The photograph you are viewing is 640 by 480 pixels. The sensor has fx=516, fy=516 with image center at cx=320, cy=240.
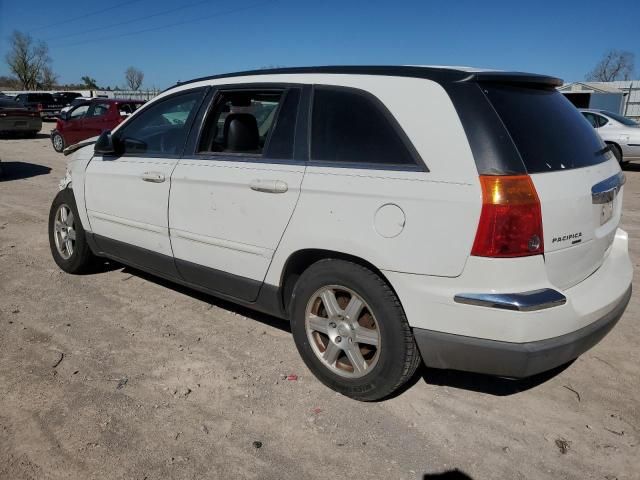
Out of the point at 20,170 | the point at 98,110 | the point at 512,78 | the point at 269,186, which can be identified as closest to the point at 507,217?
the point at 512,78

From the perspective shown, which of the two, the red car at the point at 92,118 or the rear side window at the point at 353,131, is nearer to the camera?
the rear side window at the point at 353,131

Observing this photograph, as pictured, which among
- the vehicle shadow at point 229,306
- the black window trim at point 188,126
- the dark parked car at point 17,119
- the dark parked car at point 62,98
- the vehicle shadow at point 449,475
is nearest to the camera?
the vehicle shadow at point 449,475

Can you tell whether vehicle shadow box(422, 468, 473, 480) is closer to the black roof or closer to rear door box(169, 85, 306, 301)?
rear door box(169, 85, 306, 301)

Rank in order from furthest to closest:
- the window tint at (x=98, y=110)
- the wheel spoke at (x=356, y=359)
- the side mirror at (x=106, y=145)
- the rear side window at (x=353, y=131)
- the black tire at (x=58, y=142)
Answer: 1. the black tire at (x=58, y=142)
2. the window tint at (x=98, y=110)
3. the side mirror at (x=106, y=145)
4. the wheel spoke at (x=356, y=359)
5. the rear side window at (x=353, y=131)

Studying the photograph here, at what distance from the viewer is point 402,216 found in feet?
8.00

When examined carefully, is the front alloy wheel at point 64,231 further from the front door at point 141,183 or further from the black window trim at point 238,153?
the black window trim at point 238,153

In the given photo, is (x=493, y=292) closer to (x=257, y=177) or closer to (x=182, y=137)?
(x=257, y=177)

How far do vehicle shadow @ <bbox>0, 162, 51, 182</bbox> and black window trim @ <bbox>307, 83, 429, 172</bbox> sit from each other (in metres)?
9.88

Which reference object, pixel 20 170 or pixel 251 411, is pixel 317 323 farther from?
pixel 20 170

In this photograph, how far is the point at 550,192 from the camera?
7.58 feet

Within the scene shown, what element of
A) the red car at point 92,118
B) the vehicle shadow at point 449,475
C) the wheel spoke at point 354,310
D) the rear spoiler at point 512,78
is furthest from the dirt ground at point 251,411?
the red car at point 92,118

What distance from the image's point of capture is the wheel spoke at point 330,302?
2836mm

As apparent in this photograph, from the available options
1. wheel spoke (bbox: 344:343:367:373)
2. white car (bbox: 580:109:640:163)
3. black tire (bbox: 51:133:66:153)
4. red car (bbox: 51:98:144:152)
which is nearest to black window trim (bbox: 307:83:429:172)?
wheel spoke (bbox: 344:343:367:373)

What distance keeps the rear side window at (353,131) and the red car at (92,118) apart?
12.6 metres
